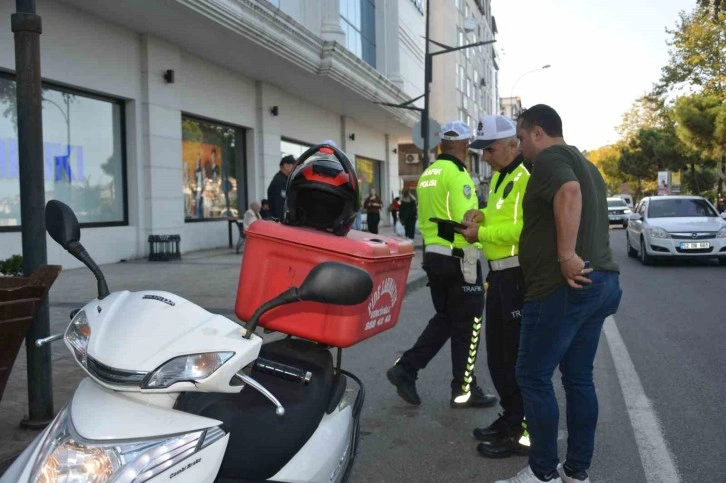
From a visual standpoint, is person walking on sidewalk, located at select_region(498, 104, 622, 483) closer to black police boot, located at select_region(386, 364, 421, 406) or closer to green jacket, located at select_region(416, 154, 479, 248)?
green jacket, located at select_region(416, 154, 479, 248)

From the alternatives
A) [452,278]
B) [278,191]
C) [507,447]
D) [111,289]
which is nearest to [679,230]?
[278,191]

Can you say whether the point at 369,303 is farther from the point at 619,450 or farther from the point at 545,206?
the point at 619,450

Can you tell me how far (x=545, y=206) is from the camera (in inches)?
131

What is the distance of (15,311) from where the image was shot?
122 inches

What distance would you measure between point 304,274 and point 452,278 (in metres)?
2.21

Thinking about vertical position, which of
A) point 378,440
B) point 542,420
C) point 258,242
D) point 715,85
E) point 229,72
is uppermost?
point 715,85

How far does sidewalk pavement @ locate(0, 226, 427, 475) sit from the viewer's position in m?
4.47

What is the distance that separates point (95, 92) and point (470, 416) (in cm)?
1152

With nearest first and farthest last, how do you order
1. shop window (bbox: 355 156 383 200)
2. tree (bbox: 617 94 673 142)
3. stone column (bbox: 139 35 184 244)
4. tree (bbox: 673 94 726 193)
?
stone column (bbox: 139 35 184 244) → shop window (bbox: 355 156 383 200) → tree (bbox: 673 94 726 193) → tree (bbox: 617 94 673 142)

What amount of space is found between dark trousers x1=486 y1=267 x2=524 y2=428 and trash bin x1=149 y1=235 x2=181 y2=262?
11559 millimetres

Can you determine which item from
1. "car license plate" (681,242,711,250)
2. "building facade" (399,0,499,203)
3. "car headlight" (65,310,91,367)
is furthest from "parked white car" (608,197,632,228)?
"car headlight" (65,310,91,367)

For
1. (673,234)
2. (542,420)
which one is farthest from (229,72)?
(542,420)

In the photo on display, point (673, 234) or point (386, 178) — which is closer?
point (673, 234)

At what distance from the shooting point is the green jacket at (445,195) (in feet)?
15.4
